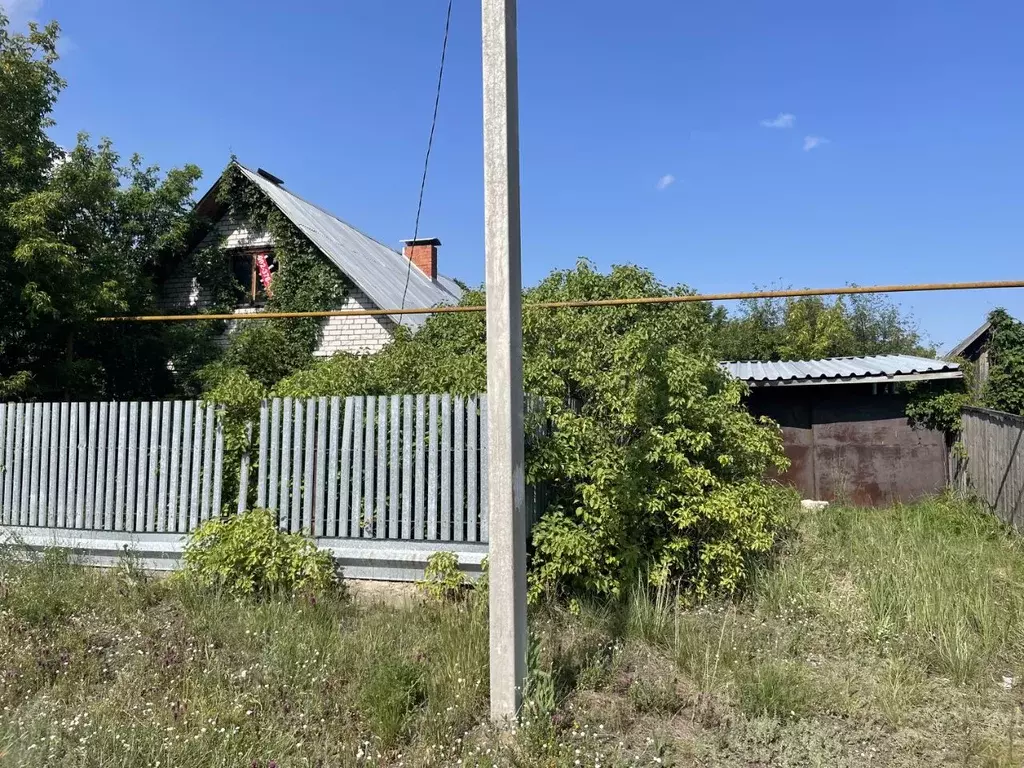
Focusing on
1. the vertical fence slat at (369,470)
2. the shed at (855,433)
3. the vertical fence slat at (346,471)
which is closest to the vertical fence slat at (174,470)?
the vertical fence slat at (346,471)

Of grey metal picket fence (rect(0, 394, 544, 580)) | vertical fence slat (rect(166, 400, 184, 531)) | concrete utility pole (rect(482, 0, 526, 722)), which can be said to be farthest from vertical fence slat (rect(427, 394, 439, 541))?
vertical fence slat (rect(166, 400, 184, 531))

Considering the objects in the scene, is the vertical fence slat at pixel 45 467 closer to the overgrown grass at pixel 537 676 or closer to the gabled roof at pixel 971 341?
Result: the overgrown grass at pixel 537 676

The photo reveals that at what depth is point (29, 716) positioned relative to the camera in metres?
3.52

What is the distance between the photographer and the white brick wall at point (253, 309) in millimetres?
13328

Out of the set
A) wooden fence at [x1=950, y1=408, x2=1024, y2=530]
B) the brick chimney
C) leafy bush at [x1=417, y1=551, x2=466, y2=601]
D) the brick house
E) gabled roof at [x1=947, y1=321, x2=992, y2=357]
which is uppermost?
the brick chimney

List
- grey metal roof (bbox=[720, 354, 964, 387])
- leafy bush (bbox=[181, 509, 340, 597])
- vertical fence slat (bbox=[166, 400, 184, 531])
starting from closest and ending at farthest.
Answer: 1. leafy bush (bbox=[181, 509, 340, 597])
2. vertical fence slat (bbox=[166, 400, 184, 531])
3. grey metal roof (bbox=[720, 354, 964, 387])

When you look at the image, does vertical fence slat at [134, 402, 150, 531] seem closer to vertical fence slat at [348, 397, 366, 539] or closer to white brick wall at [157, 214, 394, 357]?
vertical fence slat at [348, 397, 366, 539]

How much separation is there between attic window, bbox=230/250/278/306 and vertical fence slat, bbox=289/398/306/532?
29.8 feet

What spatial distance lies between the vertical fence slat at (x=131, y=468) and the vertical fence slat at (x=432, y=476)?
2.74 m

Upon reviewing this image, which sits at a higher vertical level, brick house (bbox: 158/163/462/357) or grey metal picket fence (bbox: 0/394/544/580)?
brick house (bbox: 158/163/462/357)

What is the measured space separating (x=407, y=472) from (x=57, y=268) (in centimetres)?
684

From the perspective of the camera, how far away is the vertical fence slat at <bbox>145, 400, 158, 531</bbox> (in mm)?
5855

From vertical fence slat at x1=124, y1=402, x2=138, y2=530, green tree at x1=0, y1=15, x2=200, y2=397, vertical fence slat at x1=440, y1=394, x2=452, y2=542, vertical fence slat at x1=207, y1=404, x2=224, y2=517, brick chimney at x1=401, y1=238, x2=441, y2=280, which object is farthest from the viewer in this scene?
brick chimney at x1=401, y1=238, x2=441, y2=280

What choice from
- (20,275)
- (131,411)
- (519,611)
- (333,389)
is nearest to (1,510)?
(131,411)
